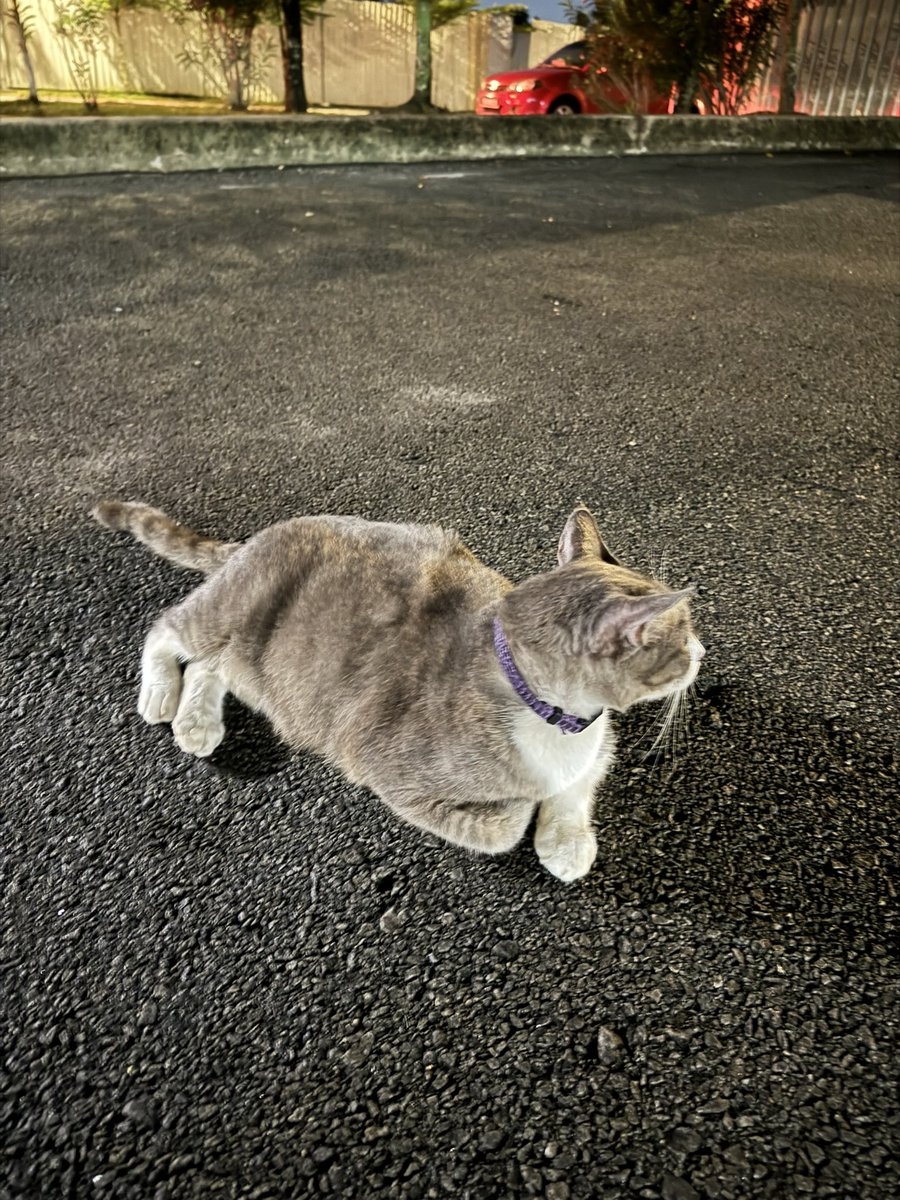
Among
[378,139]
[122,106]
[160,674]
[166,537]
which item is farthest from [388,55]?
[160,674]

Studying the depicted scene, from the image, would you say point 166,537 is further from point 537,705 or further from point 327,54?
point 327,54

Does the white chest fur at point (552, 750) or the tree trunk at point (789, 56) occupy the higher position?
the tree trunk at point (789, 56)

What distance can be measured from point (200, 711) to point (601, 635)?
45.0 inches

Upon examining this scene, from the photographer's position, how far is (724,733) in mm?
2301

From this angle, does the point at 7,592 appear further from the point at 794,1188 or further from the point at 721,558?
the point at 794,1188

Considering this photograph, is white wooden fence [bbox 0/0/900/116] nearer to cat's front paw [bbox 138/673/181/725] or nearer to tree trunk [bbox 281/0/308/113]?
tree trunk [bbox 281/0/308/113]

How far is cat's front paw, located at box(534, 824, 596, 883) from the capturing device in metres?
1.91

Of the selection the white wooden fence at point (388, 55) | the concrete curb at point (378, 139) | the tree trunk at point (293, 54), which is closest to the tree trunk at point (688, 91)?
the concrete curb at point (378, 139)

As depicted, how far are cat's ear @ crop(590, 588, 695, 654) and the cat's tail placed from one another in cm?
129

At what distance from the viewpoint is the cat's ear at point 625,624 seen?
1655mm

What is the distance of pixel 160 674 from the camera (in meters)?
2.40

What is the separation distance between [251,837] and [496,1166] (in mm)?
879

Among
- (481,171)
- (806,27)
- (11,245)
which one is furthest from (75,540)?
(806,27)

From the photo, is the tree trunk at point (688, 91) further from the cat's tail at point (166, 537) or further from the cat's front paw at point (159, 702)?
the cat's front paw at point (159, 702)
